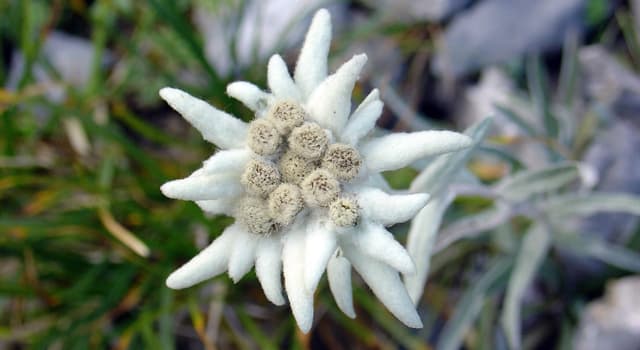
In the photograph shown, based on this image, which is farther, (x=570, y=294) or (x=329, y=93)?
(x=570, y=294)

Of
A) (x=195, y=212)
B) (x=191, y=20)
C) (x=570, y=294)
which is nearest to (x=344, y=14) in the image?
(x=191, y=20)

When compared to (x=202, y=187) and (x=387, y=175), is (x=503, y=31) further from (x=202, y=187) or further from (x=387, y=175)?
(x=202, y=187)

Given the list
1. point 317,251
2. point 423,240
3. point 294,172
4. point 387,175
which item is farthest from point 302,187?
point 387,175

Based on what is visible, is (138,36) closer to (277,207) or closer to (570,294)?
(277,207)

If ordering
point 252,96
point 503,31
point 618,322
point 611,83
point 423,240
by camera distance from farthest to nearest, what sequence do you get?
point 503,31
point 611,83
point 618,322
point 423,240
point 252,96

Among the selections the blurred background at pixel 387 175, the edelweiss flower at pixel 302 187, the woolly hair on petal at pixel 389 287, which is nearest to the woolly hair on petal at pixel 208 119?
the edelweiss flower at pixel 302 187

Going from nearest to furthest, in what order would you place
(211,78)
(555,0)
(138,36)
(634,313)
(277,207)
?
(277,207) < (634,313) < (211,78) < (555,0) < (138,36)

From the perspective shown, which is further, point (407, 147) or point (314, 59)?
point (314, 59)
